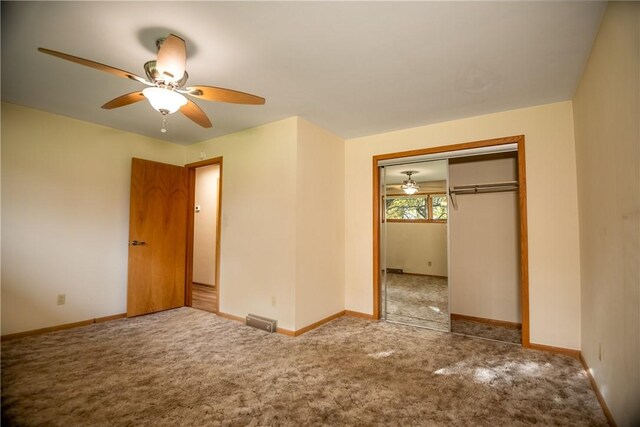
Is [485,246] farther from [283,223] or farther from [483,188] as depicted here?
[283,223]

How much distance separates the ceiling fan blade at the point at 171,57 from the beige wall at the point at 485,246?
3.55 m

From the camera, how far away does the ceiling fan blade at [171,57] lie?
167cm

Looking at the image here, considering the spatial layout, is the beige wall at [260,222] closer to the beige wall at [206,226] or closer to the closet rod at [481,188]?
the beige wall at [206,226]

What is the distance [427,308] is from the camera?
4152 millimetres

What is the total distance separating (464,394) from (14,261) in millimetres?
4407

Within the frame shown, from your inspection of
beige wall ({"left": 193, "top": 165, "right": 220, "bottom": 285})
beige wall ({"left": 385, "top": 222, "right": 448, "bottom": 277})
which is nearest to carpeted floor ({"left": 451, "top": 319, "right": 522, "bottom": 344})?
beige wall ({"left": 385, "top": 222, "right": 448, "bottom": 277})

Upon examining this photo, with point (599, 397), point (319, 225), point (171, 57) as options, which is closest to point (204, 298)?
point (319, 225)

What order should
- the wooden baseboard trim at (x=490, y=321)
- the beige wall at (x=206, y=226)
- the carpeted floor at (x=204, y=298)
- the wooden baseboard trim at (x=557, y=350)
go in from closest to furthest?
the wooden baseboard trim at (x=557, y=350), the wooden baseboard trim at (x=490, y=321), the carpeted floor at (x=204, y=298), the beige wall at (x=206, y=226)

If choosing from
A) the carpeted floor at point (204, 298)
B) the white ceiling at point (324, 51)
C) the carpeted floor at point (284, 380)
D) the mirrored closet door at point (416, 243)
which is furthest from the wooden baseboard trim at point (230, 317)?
the white ceiling at point (324, 51)

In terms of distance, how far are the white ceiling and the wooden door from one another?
117 centimetres

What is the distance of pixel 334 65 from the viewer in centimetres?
228

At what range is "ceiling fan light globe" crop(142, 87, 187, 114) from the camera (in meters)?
1.84

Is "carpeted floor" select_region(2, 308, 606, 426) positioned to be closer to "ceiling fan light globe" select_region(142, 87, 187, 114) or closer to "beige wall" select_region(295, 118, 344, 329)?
"beige wall" select_region(295, 118, 344, 329)

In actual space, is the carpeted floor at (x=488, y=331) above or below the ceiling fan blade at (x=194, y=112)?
below
